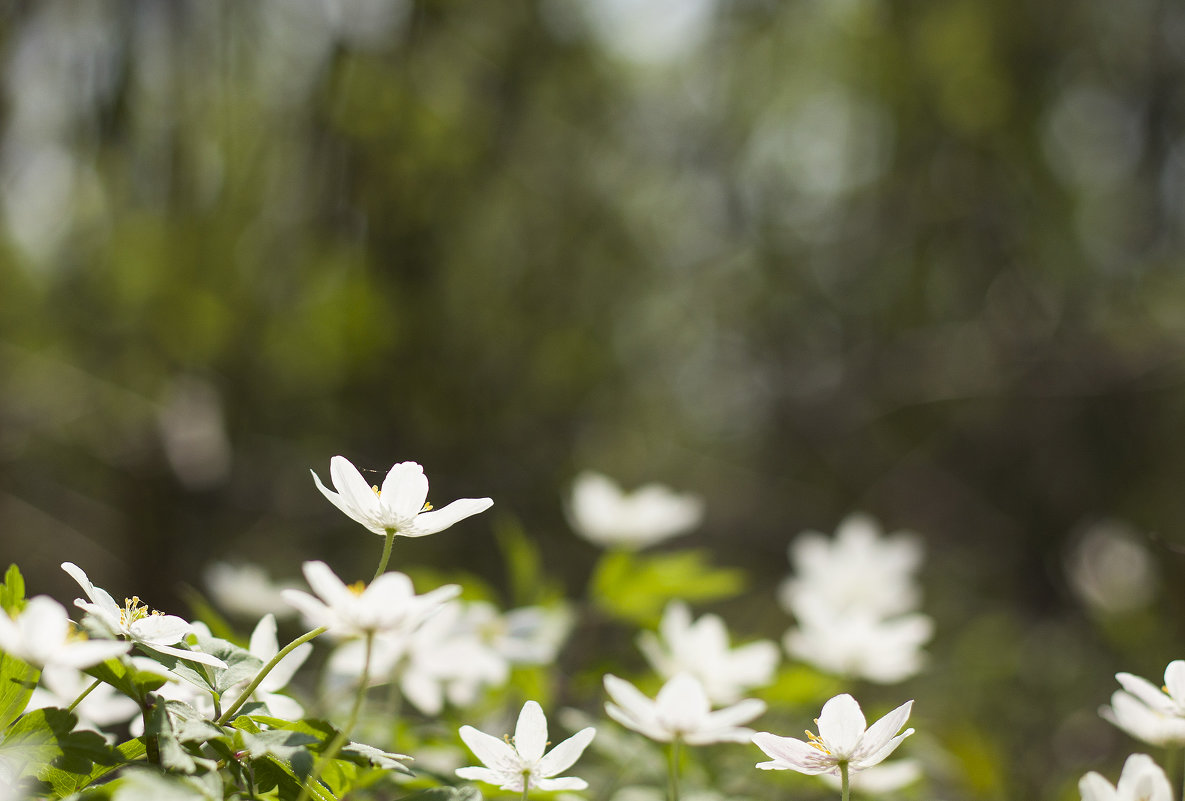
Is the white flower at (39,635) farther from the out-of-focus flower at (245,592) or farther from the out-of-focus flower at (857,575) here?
the out-of-focus flower at (857,575)

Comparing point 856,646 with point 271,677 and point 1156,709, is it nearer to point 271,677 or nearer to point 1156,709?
point 1156,709

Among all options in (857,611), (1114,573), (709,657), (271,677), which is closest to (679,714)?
(709,657)

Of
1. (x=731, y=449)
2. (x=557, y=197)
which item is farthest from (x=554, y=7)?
(x=731, y=449)

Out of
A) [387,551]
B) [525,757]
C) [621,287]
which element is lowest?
[525,757]

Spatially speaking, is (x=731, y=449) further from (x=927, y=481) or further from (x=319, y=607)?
(x=319, y=607)

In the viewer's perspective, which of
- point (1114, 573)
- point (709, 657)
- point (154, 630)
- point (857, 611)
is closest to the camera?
point (154, 630)

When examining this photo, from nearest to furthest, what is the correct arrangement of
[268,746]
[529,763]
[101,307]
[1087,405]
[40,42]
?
[268,746] < [529,763] < [40,42] < [101,307] < [1087,405]

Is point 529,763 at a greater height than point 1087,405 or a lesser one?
lesser

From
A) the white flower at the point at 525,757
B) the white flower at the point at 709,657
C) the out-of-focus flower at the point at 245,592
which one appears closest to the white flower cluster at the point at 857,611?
the white flower at the point at 709,657
